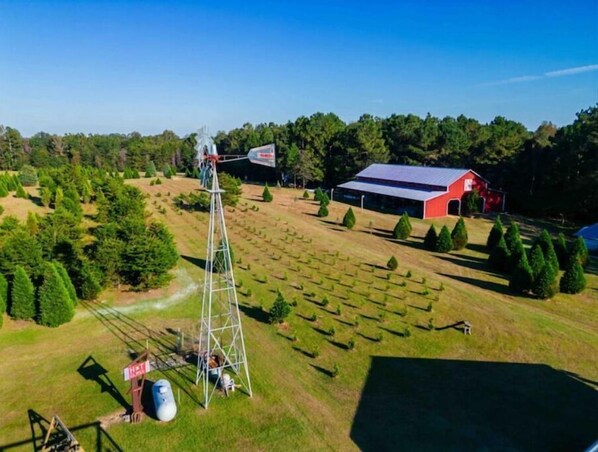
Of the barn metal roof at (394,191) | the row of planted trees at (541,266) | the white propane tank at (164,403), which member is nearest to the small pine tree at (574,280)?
the row of planted trees at (541,266)

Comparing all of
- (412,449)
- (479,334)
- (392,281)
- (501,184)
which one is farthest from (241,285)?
(501,184)

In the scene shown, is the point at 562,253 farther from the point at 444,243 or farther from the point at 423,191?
the point at 423,191

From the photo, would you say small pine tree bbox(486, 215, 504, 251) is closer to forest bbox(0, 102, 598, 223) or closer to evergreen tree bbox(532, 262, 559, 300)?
evergreen tree bbox(532, 262, 559, 300)

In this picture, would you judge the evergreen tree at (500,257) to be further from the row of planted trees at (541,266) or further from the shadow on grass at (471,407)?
the shadow on grass at (471,407)

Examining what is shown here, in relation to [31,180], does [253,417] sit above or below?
below

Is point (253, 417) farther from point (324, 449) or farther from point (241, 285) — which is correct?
point (241, 285)

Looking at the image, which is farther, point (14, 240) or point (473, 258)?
point (473, 258)

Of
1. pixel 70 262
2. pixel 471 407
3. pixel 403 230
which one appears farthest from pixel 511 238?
pixel 70 262

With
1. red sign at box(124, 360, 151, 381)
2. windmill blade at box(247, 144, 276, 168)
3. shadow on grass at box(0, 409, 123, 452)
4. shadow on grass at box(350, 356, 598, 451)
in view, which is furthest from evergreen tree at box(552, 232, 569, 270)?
shadow on grass at box(0, 409, 123, 452)
